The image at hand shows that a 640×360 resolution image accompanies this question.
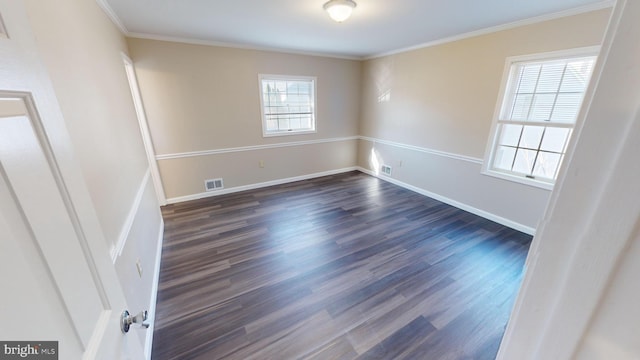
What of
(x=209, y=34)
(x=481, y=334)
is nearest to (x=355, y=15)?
(x=209, y=34)

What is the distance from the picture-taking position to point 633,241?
9.7 inches

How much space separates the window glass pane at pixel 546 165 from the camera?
8.59 ft

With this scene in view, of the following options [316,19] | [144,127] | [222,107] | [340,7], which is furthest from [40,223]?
[222,107]

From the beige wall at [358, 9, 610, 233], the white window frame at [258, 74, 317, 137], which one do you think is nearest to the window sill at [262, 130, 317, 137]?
the white window frame at [258, 74, 317, 137]

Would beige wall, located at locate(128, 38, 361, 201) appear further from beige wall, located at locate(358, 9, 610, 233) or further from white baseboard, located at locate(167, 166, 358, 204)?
beige wall, located at locate(358, 9, 610, 233)

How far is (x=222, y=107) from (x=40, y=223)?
371 centimetres

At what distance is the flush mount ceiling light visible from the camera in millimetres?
2092

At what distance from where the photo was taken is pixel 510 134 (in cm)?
294

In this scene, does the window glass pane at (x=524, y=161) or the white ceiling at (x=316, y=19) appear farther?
the window glass pane at (x=524, y=161)

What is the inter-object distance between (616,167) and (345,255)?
2.39 metres

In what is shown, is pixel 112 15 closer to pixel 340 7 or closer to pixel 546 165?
pixel 340 7

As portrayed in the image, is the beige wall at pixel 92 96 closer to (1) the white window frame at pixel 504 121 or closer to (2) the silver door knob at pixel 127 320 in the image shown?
(2) the silver door knob at pixel 127 320

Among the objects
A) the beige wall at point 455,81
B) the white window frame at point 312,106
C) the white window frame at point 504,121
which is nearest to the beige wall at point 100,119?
the white window frame at point 312,106

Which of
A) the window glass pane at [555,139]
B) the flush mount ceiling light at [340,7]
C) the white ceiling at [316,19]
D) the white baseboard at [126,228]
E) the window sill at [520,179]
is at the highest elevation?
the white ceiling at [316,19]
